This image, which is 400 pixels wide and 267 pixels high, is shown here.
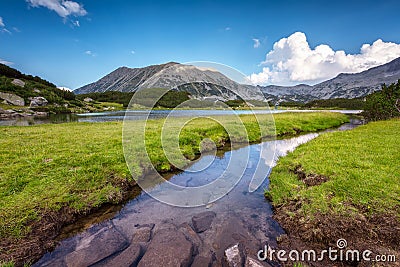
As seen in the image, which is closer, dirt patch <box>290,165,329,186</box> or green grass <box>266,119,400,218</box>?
green grass <box>266,119,400,218</box>

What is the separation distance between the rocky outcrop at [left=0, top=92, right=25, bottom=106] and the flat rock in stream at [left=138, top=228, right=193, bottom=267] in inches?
4138

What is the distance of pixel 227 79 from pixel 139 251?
908cm

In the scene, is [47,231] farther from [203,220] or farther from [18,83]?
[18,83]

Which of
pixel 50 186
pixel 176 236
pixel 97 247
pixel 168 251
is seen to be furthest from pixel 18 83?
pixel 168 251

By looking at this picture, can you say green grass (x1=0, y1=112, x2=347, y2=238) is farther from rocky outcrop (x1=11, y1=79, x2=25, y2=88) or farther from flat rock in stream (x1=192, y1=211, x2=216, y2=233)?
rocky outcrop (x1=11, y1=79, x2=25, y2=88)

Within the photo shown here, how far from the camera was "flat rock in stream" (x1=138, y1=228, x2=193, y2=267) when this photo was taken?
5.89 m

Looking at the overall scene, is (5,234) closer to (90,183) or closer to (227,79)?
(90,183)

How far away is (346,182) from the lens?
9328mm

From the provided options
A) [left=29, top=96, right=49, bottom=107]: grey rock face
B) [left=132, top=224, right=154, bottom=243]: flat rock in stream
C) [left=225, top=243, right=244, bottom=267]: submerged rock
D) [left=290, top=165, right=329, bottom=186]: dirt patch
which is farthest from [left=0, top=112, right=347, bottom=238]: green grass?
[left=29, top=96, right=49, bottom=107]: grey rock face
